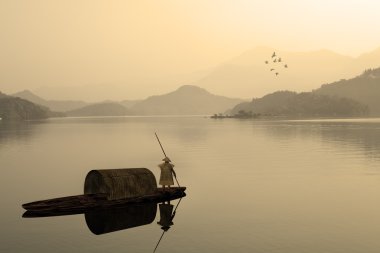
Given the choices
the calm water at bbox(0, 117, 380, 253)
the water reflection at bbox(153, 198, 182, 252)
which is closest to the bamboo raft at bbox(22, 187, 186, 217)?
the calm water at bbox(0, 117, 380, 253)

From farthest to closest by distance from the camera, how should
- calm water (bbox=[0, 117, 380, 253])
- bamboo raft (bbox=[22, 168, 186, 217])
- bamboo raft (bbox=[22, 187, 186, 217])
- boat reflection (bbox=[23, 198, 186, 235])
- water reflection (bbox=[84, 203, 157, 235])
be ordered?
bamboo raft (bbox=[22, 168, 186, 217]), bamboo raft (bbox=[22, 187, 186, 217]), boat reflection (bbox=[23, 198, 186, 235]), water reflection (bbox=[84, 203, 157, 235]), calm water (bbox=[0, 117, 380, 253])

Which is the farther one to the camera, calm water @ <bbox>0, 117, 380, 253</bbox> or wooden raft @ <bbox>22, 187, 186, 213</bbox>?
wooden raft @ <bbox>22, 187, 186, 213</bbox>

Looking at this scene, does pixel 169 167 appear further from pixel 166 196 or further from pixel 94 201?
pixel 94 201

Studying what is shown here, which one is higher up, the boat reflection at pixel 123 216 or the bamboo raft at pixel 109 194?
the bamboo raft at pixel 109 194

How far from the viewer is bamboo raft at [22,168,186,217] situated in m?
33.7

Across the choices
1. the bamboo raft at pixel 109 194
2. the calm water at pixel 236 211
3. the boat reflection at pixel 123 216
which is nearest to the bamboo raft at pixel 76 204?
the bamboo raft at pixel 109 194

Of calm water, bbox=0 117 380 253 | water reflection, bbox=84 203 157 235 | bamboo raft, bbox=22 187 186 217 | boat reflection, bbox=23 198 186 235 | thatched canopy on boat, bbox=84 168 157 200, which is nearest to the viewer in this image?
calm water, bbox=0 117 380 253

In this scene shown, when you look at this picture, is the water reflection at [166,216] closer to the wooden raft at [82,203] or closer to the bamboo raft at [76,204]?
the wooden raft at [82,203]

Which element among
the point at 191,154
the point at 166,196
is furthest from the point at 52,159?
the point at 166,196

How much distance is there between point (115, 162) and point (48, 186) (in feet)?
84.8

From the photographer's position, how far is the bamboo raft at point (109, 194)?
1326 inches

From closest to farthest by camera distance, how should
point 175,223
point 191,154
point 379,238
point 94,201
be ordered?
point 379,238 → point 175,223 → point 94,201 → point 191,154

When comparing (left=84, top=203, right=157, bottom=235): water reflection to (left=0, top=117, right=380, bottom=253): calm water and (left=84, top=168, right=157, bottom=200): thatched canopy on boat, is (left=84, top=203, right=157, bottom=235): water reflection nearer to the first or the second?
(left=0, top=117, right=380, bottom=253): calm water

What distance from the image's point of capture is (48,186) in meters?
49.4
